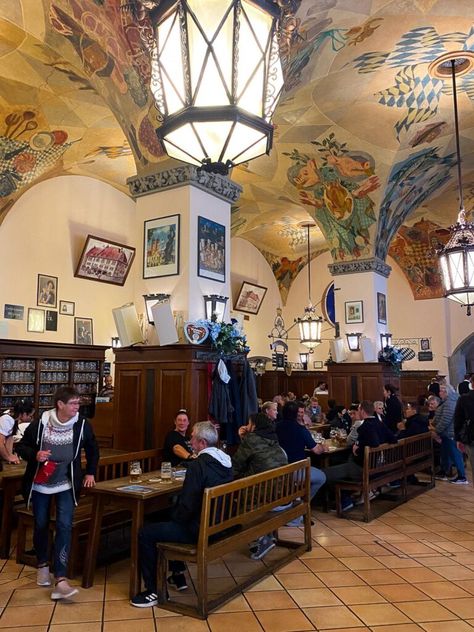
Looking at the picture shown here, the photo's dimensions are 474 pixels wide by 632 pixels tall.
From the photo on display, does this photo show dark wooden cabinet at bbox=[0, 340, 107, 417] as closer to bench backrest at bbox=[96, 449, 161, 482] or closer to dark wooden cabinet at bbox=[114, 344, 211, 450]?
dark wooden cabinet at bbox=[114, 344, 211, 450]

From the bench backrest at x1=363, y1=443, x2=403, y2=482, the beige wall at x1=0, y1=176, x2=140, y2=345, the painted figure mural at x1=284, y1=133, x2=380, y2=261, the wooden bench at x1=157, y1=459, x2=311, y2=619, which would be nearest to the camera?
the wooden bench at x1=157, y1=459, x2=311, y2=619

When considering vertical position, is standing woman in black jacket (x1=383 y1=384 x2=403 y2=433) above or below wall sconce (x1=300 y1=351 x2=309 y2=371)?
below

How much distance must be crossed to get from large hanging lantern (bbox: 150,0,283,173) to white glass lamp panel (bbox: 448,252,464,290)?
5.23 m

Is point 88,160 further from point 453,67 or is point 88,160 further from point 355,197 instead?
point 453,67

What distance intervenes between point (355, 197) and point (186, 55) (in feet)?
29.5

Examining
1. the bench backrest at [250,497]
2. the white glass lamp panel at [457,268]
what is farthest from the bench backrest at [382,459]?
the white glass lamp panel at [457,268]

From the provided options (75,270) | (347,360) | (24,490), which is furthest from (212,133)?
(75,270)

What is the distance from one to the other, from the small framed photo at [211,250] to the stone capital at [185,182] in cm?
43

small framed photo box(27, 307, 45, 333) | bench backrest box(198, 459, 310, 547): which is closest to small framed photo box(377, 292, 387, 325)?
bench backrest box(198, 459, 310, 547)

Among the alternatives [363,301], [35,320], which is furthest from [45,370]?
[363,301]

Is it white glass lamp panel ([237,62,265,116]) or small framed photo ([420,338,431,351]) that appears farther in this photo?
small framed photo ([420,338,431,351])

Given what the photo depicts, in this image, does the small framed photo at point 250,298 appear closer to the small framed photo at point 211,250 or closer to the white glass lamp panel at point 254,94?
the small framed photo at point 211,250

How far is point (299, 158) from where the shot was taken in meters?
10.3

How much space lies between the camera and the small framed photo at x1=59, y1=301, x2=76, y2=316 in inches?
458
